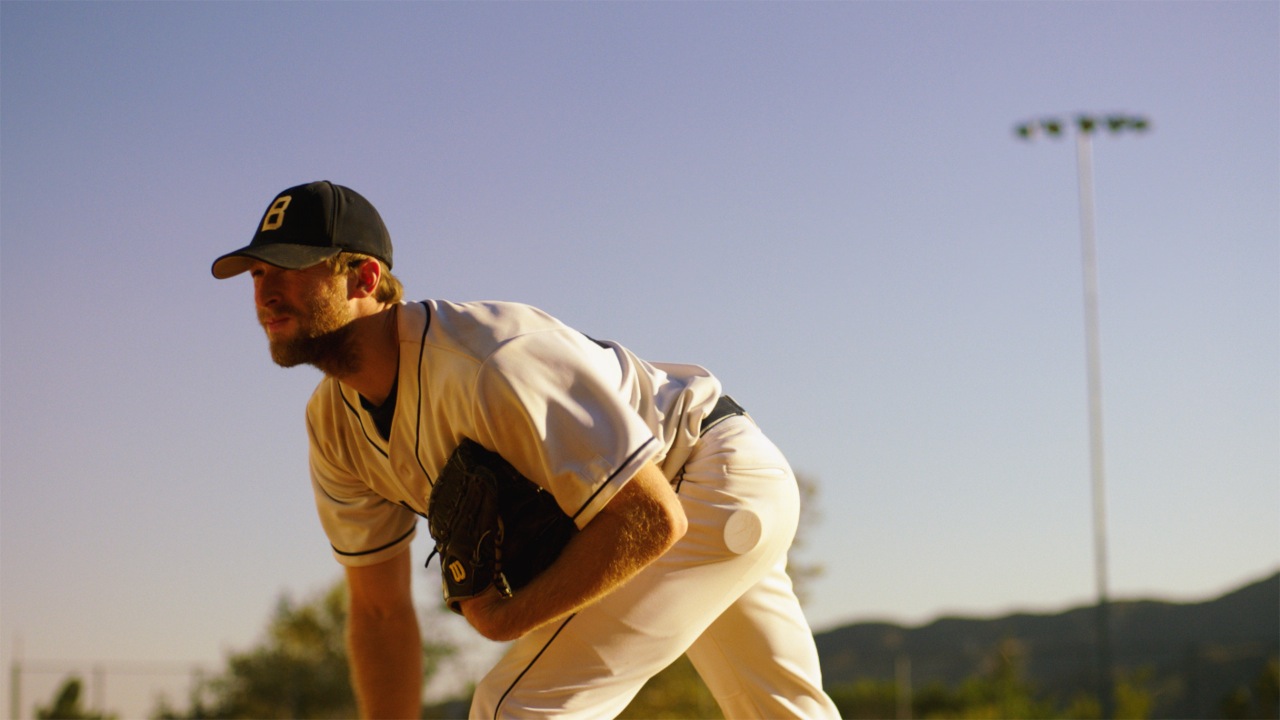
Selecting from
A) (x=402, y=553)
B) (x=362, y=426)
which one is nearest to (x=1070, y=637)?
(x=402, y=553)

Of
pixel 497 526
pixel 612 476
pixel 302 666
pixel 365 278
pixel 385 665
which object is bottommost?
pixel 302 666

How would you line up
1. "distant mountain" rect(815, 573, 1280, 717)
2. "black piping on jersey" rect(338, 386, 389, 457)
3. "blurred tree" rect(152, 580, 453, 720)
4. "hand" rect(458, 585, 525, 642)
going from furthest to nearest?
"distant mountain" rect(815, 573, 1280, 717), "blurred tree" rect(152, 580, 453, 720), "black piping on jersey" rect(338, 386, 389, 457), "hand" rect(458, 585, 525, 642)

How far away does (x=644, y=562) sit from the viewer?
11.0ft

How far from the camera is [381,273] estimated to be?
154 inches

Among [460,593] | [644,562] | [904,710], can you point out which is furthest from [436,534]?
[904,710]

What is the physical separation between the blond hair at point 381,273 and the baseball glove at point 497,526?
0.66m

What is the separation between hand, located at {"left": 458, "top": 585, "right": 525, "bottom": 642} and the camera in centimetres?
342

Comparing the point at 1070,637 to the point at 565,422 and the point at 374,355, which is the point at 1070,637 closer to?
the point at 374,355

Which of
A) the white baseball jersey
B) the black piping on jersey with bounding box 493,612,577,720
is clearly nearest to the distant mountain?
the white baseball jersey

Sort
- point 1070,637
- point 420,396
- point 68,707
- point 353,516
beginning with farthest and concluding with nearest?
point 1070,637, point 68,707, point 353,516, point 420,396

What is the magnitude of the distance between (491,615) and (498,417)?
54 centimetres

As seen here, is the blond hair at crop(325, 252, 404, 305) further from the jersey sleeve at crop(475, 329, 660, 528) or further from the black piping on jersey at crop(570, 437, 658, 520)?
the black piping on jersey at crop(570, 437, 658, 520)

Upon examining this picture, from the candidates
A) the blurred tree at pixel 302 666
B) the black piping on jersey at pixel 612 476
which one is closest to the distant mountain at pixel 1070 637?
the blurred tree at pixel 302 666

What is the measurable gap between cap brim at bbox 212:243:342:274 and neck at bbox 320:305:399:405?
0.22m
